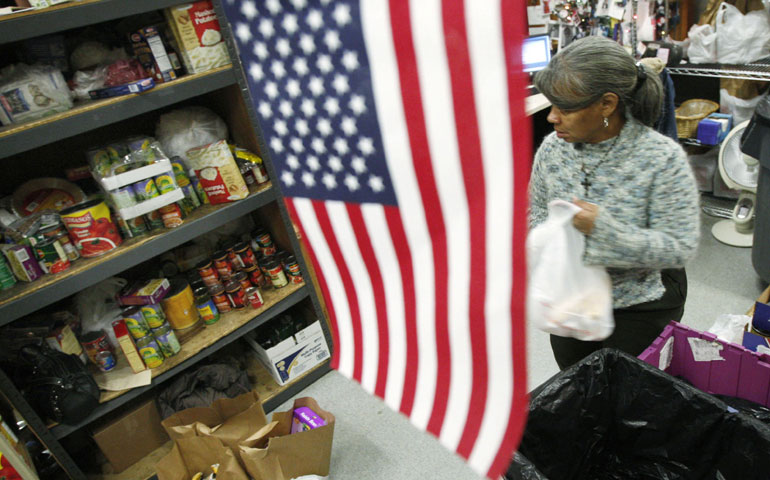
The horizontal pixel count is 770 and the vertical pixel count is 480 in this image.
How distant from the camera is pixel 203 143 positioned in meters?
2.28

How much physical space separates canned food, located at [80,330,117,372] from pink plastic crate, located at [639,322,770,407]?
7.03 feet

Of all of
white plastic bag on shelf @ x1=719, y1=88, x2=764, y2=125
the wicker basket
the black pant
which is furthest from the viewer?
the wicker basket

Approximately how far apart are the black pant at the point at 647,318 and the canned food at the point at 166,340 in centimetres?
171

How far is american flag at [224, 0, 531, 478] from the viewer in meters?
0.51

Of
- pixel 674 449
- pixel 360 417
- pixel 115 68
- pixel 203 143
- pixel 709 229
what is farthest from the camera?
pixel 709 229

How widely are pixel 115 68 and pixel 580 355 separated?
2.08m

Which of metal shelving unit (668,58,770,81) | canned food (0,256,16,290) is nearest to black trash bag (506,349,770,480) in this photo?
canned food (0,256,16,290)

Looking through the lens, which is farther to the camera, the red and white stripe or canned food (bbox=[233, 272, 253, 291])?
canned food (bbox=[233, 272, 253, 291])

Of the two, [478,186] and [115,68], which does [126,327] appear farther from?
[478,186]

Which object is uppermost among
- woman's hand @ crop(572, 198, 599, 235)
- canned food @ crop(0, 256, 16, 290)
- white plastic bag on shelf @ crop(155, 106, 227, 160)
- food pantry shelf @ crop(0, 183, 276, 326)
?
white plastic bag on shelf @ crop(155, 106, 227, 160)

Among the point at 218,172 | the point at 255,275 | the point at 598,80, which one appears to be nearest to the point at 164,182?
the point at 218,172

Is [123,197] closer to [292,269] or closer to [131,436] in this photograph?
[292,269]

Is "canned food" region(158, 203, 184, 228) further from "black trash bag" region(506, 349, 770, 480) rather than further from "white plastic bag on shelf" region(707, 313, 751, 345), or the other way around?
"white plastic bag on shelf" region(707, 313, 751, 345)

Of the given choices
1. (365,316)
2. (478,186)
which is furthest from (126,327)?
(478,186)
